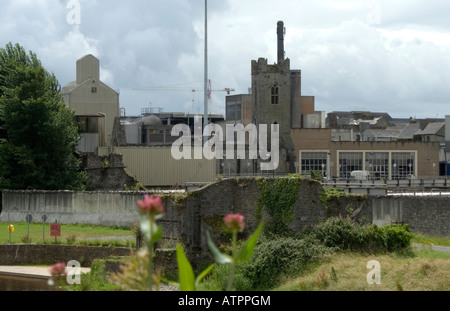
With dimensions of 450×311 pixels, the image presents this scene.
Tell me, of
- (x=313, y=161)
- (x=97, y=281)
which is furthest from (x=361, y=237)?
(x=313, y=161)

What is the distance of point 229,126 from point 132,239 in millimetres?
74726

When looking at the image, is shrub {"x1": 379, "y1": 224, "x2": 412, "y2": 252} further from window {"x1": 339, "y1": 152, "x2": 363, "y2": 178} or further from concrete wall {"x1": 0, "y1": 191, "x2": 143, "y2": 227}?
window {"x1": 339, "y1": 152, "x2": 363, "y2": 178}

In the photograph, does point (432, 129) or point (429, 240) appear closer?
point (429, 240)

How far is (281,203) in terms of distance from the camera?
33.6 meters

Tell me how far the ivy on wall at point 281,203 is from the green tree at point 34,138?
23.0 meters

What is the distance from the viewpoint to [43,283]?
3192 cm

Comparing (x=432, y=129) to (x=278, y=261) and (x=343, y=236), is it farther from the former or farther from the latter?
(x=278, y=261)

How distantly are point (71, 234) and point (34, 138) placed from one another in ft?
49.7

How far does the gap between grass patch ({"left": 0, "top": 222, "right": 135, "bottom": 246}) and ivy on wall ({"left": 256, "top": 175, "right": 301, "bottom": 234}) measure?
7.21 m

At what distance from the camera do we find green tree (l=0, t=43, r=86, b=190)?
2060 inches

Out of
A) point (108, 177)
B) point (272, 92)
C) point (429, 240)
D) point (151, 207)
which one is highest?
point (272, 92)

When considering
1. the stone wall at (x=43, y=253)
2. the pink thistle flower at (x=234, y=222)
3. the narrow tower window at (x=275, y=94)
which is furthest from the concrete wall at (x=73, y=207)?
the narrow tower window at (x=275, y=94)

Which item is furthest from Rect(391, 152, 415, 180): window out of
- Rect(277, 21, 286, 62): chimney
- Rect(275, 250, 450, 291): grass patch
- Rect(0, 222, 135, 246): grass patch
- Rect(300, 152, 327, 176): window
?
Rect(275, 250, 450, 291): grass patch
